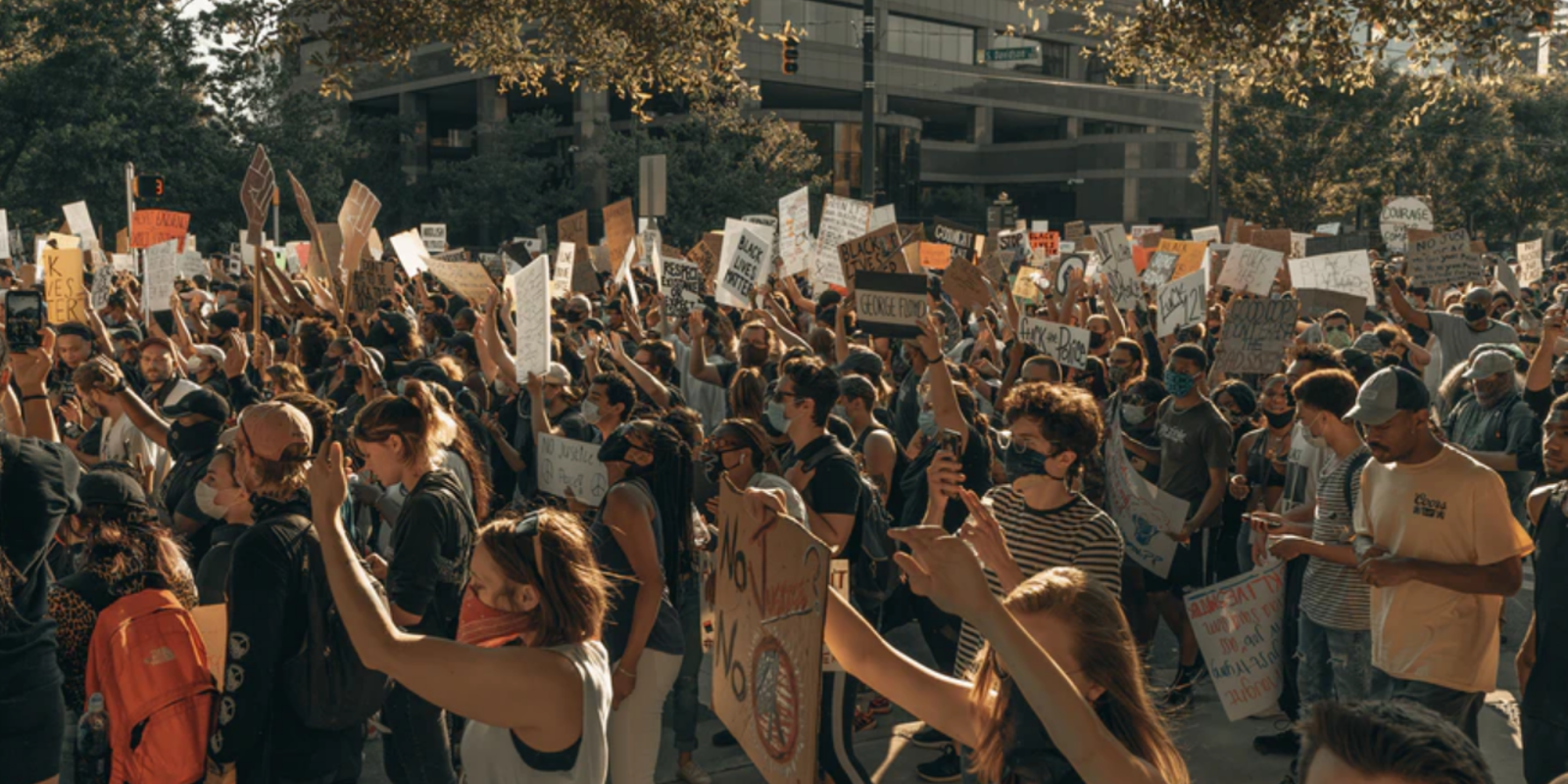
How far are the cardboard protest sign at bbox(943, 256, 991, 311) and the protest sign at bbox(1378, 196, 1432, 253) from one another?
45.5 feet

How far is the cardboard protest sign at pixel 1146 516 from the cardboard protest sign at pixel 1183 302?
569 centimetres

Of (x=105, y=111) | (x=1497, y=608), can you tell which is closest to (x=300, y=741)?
(x=1497, y=608)

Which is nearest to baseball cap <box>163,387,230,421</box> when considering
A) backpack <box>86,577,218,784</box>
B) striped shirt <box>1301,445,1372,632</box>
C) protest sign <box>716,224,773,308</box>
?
backpack <box>86,577,218,784</box>

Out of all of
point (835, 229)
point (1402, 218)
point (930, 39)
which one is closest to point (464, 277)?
point (835, 229)

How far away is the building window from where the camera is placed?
70312 millimetres

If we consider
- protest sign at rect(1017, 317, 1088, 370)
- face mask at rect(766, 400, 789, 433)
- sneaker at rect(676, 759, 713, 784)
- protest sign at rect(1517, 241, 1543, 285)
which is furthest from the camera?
protest sign at rect(1517, 241, 1543, 285)

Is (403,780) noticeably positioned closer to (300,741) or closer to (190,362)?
(300,741)

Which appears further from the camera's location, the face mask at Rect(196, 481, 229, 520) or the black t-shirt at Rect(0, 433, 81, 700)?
the face mask at Rect(196, 481, 229, 520)

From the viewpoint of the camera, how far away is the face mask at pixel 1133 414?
7.77 meters

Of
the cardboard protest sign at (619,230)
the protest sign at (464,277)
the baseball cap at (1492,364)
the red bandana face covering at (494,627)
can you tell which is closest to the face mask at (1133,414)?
the baseball cap at (1492,364)

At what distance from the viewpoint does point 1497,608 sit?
4.61m

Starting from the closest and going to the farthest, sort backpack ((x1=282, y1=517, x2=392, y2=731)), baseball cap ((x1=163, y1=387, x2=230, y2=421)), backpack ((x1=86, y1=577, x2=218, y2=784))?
backpack ((x1=86, y1=577, x2=218, y2=784)) → backpack ((x1=282, y1=517, x2=392, y2=731)) → baseball cap ((x1=163, y1=387, x2=230, y2=421))

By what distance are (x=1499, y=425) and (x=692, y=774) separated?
15.9 ft

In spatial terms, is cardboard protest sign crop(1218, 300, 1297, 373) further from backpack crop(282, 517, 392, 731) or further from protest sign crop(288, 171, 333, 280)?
protest sign crop(288, 171, 333, 280)
